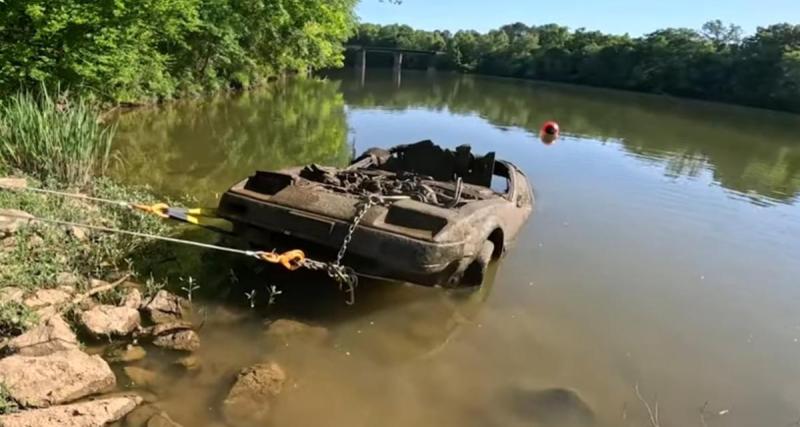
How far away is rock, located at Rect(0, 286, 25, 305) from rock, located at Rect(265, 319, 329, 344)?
1.82 meters

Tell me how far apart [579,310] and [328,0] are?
26068 millimetres

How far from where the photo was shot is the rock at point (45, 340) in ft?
12.6

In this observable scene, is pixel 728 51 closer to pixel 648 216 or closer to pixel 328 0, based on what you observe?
pixel 328 0

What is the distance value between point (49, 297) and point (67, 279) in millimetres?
313

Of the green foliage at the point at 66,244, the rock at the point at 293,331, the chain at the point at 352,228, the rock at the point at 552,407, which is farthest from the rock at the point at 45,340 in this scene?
the rock at the point at 552,407

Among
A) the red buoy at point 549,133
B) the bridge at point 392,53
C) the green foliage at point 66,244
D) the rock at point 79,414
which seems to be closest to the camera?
the rock at point 79,414

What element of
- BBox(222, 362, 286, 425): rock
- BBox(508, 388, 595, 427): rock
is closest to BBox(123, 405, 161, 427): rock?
BBox(222, 362, 286, 425): rock

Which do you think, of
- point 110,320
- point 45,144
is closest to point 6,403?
A: point 110,320

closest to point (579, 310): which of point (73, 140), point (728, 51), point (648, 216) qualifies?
point (648, 216)

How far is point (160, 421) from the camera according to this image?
358cm

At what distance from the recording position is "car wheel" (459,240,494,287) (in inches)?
216

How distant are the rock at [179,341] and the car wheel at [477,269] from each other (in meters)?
2.35

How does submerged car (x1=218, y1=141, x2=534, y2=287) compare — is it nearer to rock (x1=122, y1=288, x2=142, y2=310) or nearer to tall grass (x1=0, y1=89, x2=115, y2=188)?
rock (x1=122, y1=288, x2=142, y2=310)

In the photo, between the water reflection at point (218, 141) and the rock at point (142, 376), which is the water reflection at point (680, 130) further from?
the rock at point (142, 376)
